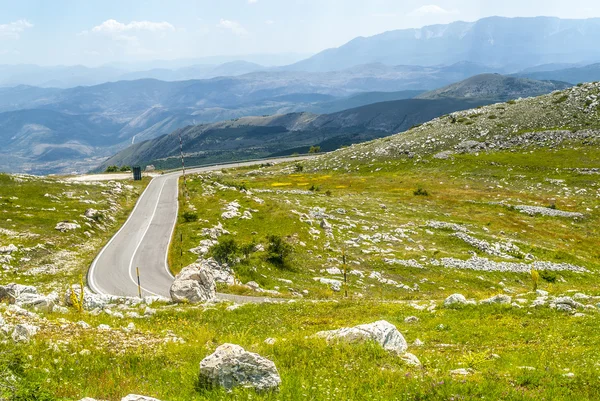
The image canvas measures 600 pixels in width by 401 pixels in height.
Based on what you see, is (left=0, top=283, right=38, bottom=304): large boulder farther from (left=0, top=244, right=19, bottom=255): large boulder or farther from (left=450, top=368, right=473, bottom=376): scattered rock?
(left=450, top=368, right=473, bottom=376): scattered rock

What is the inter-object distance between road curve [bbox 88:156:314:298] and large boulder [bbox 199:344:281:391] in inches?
895

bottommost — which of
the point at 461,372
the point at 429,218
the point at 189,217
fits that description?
the point at 429,218

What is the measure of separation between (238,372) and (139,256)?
42.7 metres

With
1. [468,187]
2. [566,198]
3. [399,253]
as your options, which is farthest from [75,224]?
[566,198]

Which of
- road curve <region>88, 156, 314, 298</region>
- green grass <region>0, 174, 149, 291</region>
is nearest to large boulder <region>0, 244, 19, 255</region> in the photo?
green grass <region>0, 174, 149, 291</region>

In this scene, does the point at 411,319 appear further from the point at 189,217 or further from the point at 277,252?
the point at 189,217

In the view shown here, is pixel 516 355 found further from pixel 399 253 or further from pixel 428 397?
pixel 399 253

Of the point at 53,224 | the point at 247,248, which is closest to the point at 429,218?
the point at 247,248

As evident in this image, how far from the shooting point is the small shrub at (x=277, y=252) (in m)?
43.3

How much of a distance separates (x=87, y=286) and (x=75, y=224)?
22.9 metres

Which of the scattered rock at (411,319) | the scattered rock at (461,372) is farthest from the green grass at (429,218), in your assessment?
the scattered rock at (461,372)

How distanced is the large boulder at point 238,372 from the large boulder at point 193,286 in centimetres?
1793

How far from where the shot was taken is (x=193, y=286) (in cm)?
2900

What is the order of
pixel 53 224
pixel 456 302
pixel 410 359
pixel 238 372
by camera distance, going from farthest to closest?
1. pixel 53 224
2. pixel 456 302
3. pixel 410 359
4. pixel 238 372
